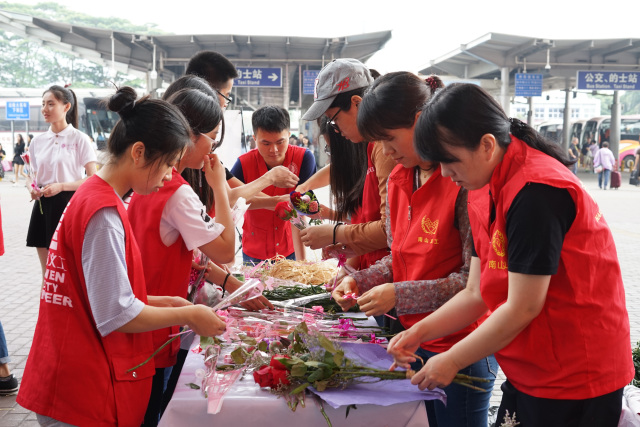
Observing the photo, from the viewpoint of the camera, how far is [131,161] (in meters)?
1.67

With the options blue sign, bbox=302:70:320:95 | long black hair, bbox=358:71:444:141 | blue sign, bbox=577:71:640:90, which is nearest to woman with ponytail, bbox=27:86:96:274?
long black hair, bbox=358:71:444:141

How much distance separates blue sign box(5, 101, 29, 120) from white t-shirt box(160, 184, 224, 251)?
22576mm

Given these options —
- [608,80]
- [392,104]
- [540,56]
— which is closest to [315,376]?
[392,104]

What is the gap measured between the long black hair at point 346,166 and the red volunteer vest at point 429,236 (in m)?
0.76

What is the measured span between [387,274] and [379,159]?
1.54 ft

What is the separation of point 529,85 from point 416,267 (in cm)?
2140

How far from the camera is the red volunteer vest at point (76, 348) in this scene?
61.3 inches

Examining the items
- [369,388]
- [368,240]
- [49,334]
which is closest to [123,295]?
[49,334]

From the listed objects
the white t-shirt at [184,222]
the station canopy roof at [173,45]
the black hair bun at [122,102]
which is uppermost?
the station canopy roof at [173,45]

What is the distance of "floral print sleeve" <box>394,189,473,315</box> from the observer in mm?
1830

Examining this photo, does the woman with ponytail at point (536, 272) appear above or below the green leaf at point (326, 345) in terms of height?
above

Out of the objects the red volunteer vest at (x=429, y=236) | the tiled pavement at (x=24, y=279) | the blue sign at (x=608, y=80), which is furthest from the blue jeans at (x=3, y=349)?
the blue sign at (x=608, y=80)

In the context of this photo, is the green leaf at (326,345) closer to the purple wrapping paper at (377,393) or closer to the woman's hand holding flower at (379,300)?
the purple wrapping paper at (377,393)

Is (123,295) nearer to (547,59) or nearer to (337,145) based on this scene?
(337,145)
